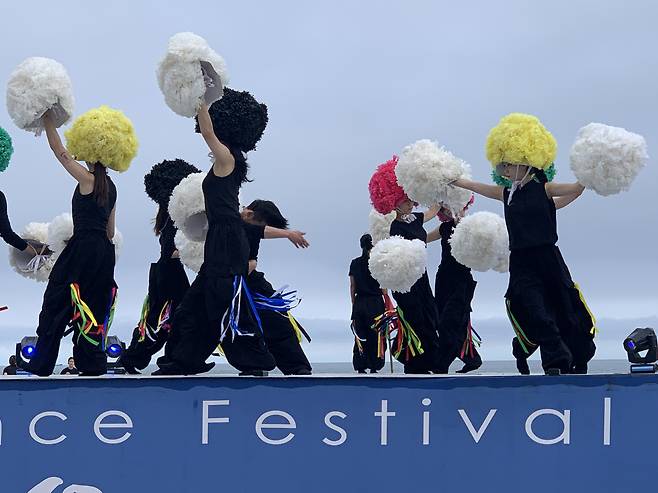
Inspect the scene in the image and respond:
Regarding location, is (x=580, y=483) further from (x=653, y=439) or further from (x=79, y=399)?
(x=79, y=399)

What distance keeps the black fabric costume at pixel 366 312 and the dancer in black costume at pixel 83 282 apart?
335cm

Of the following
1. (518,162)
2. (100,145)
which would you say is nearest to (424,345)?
(518,162)

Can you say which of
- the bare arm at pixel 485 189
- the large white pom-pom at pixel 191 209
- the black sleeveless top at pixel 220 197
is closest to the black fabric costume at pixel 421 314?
the bare arm at pixel 485 189

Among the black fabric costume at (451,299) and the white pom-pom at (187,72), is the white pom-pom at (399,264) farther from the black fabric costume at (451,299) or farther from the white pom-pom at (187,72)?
the white pom-pom at (187,72)

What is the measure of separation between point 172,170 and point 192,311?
172 cm

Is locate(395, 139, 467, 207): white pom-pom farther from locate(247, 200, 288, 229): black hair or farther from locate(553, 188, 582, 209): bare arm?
locate(247, 200, 288, 229): black hair

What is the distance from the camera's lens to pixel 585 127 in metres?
6.07

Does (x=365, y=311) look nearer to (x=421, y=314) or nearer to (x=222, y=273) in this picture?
(x=421, y=314)

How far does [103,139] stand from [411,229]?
225 cm

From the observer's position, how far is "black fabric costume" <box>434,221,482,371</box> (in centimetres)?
730

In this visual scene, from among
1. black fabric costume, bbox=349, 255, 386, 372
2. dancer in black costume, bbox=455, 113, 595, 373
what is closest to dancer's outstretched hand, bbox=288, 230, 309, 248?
dancer in black costume, bbox=455, 113, 595, 373

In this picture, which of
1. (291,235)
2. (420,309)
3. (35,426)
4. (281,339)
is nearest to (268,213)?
(291,235)

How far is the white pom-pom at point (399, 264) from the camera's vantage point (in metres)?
7.03

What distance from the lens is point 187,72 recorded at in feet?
19.0
